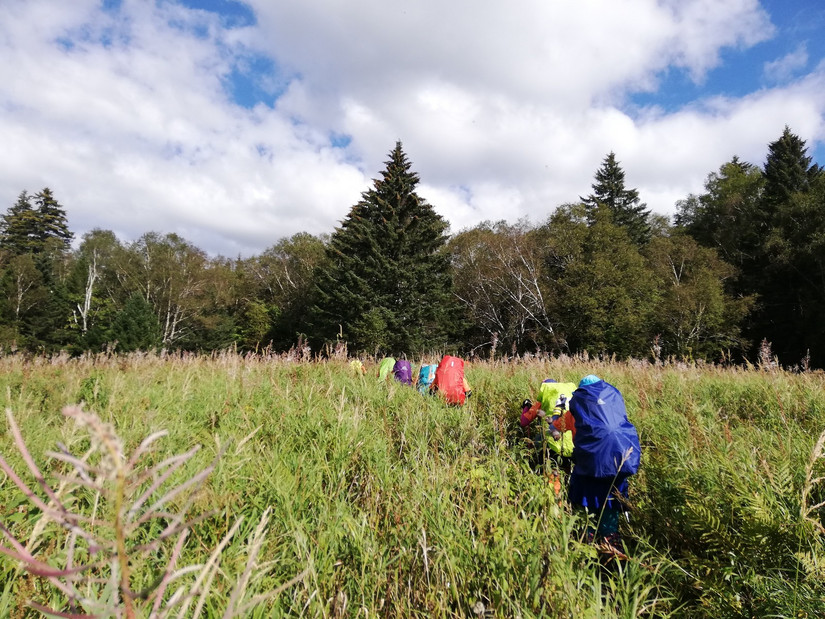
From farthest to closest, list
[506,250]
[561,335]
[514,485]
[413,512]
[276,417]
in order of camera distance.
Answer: [506,250] < [561,335] < [276,417] < [514,485] < [413,512]

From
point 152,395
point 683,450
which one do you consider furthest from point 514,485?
Answer: point 152,395

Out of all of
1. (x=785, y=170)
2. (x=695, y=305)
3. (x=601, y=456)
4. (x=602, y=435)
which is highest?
(x=785, y=170)

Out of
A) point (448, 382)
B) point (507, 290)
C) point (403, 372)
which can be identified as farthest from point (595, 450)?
point (507, 290)

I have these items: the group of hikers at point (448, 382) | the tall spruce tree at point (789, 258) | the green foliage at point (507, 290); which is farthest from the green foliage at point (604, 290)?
the group of hikers at point (448, 382)

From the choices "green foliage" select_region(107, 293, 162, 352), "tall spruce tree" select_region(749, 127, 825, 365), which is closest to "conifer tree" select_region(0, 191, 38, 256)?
"green foliage" select_region(107, 293, 162, 352)

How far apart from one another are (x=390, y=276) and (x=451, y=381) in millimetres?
23065

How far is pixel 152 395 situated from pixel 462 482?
3001mm

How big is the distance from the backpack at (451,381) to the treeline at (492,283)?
456 inches

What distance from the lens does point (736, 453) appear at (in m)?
2.90

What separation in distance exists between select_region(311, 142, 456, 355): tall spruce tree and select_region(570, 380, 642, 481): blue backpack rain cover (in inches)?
892

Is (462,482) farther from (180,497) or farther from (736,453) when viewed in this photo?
(736,453)

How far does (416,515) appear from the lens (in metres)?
2.28

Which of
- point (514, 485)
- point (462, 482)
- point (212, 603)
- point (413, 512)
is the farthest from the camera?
point (514, 485)

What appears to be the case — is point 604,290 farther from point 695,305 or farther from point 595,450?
point 595,450
